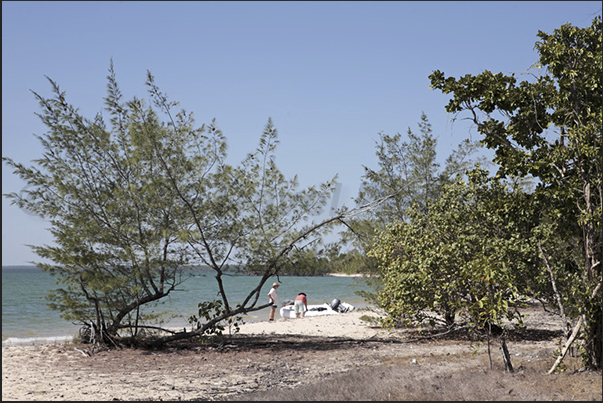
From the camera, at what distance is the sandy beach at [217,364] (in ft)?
27.9

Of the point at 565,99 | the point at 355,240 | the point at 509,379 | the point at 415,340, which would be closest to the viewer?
the point at 509,379

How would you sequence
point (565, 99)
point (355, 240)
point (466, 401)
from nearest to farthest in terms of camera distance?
1. point (466, 401)
2. point (565, 99)
3. point (355, 240)

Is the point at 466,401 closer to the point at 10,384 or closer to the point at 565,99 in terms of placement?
the point at 565,99

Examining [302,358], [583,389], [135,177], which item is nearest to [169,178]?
[135,177]

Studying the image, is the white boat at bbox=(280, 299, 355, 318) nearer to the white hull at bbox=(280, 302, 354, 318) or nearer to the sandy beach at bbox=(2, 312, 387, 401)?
the white hull at bbox=(280, 302, 354, 318)

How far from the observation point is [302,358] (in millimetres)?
11258

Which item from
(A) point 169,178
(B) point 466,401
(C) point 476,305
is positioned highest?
(A) point 169,178

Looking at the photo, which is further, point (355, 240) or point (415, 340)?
point (355, 240)

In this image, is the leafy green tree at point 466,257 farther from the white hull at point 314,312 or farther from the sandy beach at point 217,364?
the white hull at point 314,312

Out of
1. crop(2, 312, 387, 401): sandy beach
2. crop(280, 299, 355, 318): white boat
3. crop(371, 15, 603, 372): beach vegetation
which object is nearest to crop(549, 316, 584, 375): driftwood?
crop(371, 15, 603, 372): beach vegetation

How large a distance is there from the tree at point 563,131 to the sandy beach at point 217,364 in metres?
1.99

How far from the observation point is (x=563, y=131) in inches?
338

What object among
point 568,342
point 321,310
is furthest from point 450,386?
point 321,310

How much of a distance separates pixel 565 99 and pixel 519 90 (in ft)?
2.43
